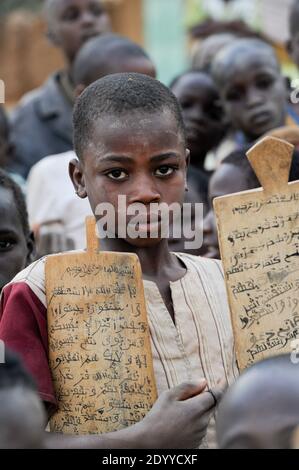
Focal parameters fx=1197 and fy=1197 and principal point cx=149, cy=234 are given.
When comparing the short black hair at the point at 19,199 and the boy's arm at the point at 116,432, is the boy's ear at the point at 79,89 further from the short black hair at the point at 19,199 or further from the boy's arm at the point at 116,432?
the boy's arm at the point at 116,432

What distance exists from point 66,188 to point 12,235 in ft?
5.05

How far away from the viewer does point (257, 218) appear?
3096mm

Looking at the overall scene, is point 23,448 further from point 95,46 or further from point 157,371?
point 95,46

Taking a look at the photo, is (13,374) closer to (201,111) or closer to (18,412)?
(18,412)

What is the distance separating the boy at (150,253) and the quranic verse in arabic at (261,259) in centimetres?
15

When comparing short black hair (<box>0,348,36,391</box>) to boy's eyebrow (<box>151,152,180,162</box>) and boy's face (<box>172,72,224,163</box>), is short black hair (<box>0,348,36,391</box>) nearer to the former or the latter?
boy's eyebrow (<box>151,152,180,162</box>)

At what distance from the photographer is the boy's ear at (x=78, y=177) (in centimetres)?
333

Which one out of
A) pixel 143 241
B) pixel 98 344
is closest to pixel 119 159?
pixel 143 241

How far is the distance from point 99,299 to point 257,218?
464 millimetres

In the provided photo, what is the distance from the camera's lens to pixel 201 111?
6012 millimetres

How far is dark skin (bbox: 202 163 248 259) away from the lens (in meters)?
4.21

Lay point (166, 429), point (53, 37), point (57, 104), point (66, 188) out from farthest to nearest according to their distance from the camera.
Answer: point (53, 37) < point (57, 104) < point (66, 188) < point (166, 429)

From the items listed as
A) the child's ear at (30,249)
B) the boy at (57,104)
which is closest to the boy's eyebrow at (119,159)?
the child's ear at (30,249)
